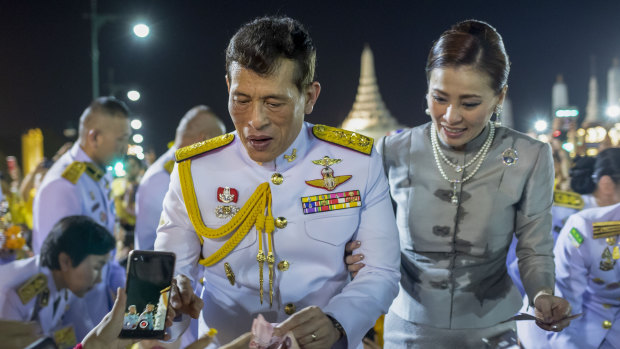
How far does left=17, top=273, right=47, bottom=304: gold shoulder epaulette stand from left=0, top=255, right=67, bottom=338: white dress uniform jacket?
2 centimetres

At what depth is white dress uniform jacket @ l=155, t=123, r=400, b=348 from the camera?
2.08 m

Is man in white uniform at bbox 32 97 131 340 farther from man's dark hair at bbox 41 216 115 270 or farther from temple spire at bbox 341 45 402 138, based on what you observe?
temple spire at bbox 341 45 402 138

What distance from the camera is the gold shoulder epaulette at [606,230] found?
148 inches

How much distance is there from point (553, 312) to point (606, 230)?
1.78 metres

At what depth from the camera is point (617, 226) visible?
3.75 meters

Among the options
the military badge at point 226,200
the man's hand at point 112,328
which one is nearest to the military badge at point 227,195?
the military badge at point 226,200

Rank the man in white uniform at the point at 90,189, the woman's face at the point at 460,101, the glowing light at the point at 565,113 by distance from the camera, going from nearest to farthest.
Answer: the woman's face at the point at 460,101
the man in white uniform at the point at 90,189
the glowing light at the point at 565,113

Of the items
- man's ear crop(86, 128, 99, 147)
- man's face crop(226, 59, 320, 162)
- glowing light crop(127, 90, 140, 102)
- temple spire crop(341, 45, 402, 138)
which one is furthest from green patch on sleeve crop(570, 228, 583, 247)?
temple spire crop(341, 45, 402, 138)

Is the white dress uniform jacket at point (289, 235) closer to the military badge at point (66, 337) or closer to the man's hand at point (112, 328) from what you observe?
the man's hand at point (112, 328)

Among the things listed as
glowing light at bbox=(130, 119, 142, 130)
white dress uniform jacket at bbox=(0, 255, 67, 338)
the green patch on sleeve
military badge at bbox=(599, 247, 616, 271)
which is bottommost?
white dress uniform jacket at bbox=(0, 255, 67, 338)

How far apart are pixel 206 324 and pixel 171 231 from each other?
0.37 metres

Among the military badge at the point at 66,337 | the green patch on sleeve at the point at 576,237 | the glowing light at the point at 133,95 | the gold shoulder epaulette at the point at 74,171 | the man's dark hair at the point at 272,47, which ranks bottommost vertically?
the military badge at the point at 66,337

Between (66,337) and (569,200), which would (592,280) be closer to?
(569,200)

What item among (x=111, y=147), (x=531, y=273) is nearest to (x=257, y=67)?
(x=531, y=273)
